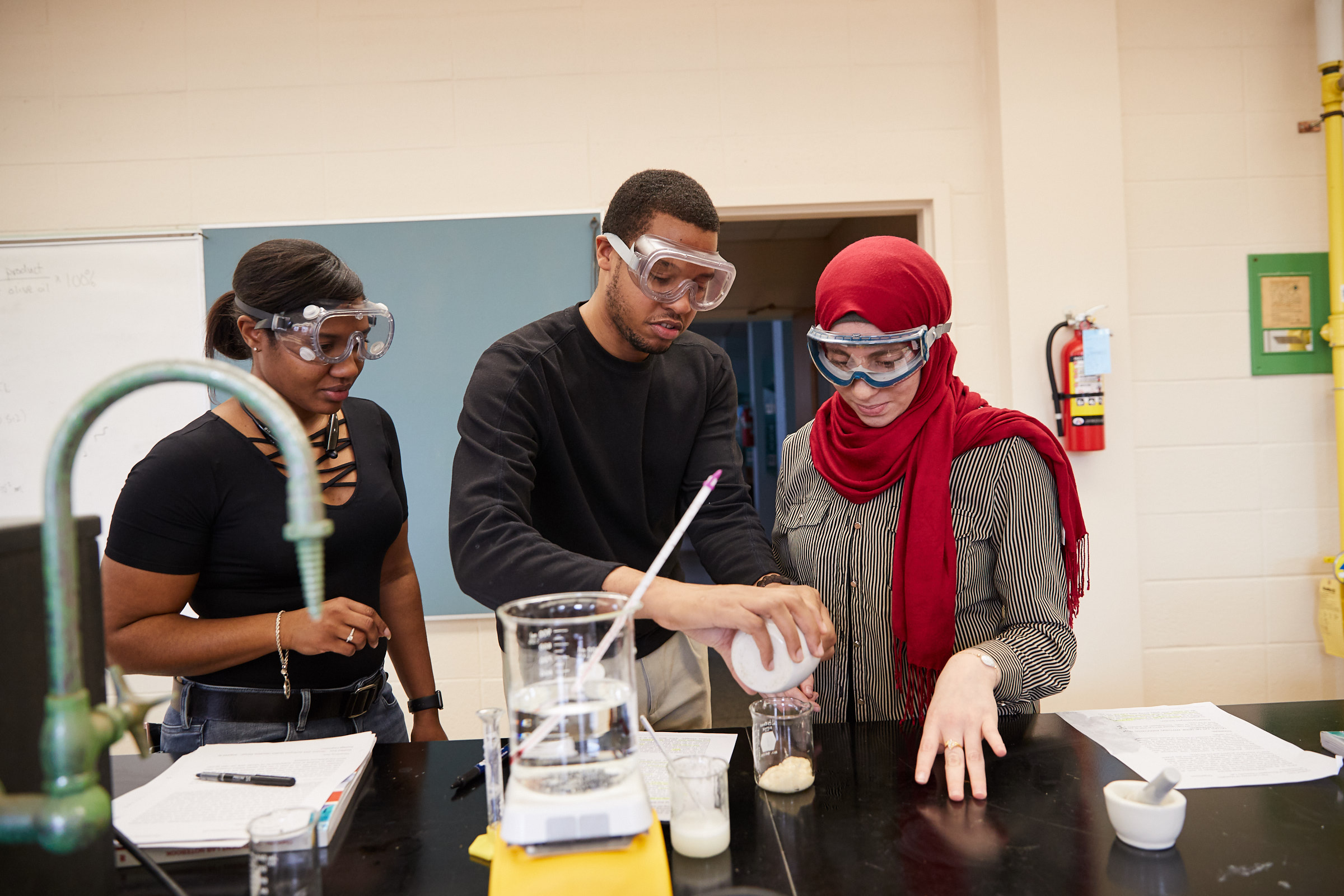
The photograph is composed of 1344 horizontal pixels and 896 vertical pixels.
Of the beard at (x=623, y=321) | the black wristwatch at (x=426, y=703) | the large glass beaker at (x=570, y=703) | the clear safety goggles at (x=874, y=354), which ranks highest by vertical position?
the beard at (x=623, y=321)

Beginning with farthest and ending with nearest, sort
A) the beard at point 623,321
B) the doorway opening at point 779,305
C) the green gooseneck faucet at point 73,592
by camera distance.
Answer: the doorway opening at point 779,305
the beard at point 623,321
the green gooseneck faucet at point 73,592

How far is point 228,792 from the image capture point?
3.77ft

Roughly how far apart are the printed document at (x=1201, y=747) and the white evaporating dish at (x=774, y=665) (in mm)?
484

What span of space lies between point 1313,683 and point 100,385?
3.88 m

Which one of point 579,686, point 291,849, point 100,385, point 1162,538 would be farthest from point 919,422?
point 1162,538

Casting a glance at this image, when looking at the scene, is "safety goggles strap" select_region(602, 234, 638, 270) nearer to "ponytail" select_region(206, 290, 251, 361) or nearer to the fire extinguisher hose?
"ponytail" select_region(206, 290, 251, 361)

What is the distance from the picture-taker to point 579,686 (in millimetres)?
817

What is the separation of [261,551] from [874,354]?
1194 millimetres

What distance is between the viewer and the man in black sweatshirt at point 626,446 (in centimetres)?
133

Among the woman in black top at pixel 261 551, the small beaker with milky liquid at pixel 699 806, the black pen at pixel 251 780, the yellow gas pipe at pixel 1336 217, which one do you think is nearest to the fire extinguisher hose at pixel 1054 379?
the yellow gas pipe at pixel 1336 217

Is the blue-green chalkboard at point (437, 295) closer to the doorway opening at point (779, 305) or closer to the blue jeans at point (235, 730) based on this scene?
the blue jeans at point (235, 730)

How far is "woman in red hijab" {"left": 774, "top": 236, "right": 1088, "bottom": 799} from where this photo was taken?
1.45 metres

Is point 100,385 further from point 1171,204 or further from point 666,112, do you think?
point 1171,204

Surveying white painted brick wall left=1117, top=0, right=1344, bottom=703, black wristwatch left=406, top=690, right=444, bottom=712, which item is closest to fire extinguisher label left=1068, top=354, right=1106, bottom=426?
white painted brick wall left=1117, top=0, right=1344, bottom=703
